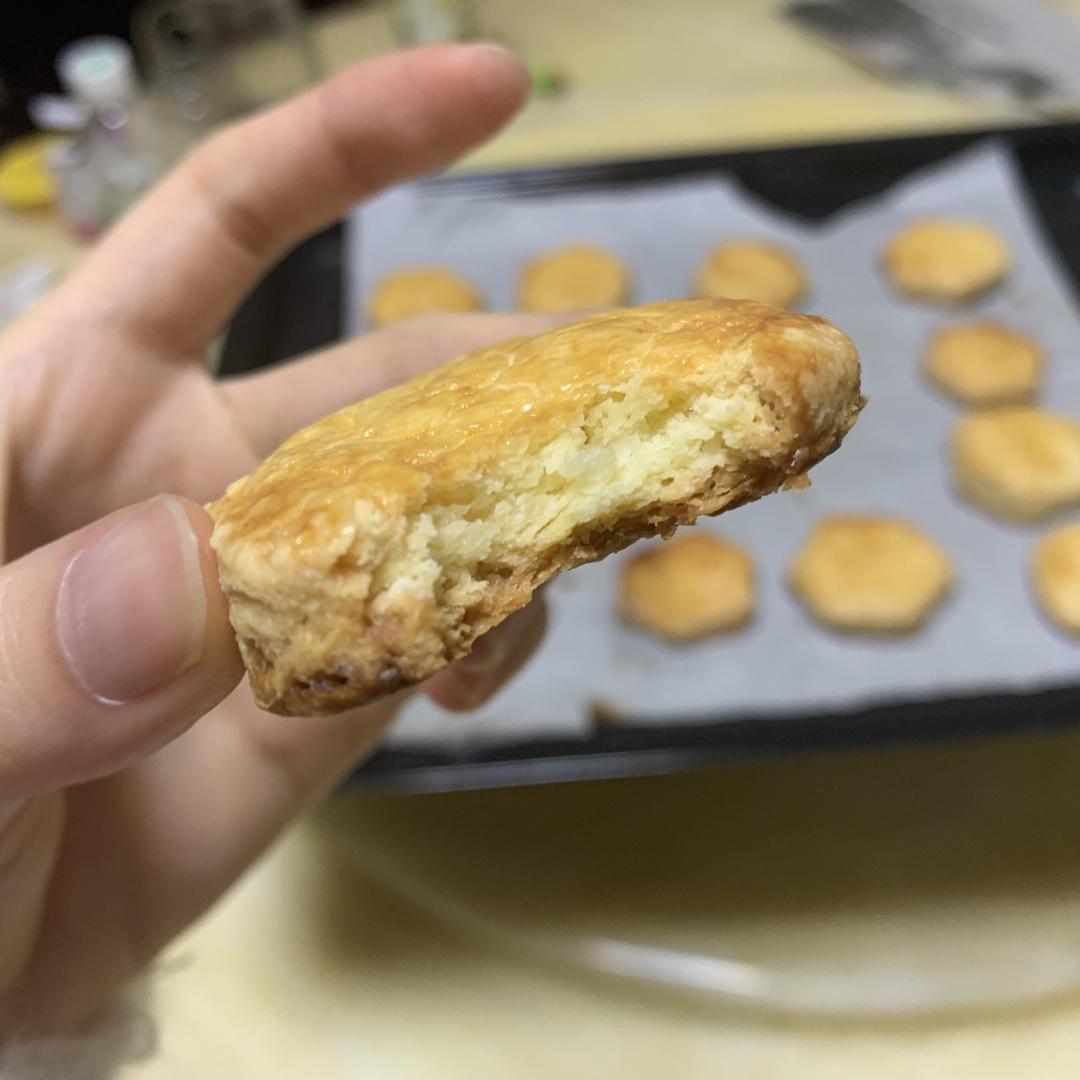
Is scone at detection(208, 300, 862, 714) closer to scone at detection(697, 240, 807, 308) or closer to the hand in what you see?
the hand

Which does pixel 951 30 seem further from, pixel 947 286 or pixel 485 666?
pixel 485 666

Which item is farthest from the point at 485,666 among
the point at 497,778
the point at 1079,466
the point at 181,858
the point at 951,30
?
the point at 951,30

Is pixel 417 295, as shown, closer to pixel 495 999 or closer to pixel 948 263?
pixel 948 263

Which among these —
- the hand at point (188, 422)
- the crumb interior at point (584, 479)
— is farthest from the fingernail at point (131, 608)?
the hand at point (188, 422)

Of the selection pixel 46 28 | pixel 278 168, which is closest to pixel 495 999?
pixel 278 168

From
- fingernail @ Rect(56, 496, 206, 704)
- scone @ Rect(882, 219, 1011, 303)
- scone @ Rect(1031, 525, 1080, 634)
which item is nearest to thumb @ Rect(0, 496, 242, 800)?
fingernail @ Rect(56, 496, 206, 704)

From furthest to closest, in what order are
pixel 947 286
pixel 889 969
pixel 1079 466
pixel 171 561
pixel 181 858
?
1. pixel 947 286
2. pixel 1079 466
3. pixel 889 969
4. pixel 181 858
5. pixel 171 561
